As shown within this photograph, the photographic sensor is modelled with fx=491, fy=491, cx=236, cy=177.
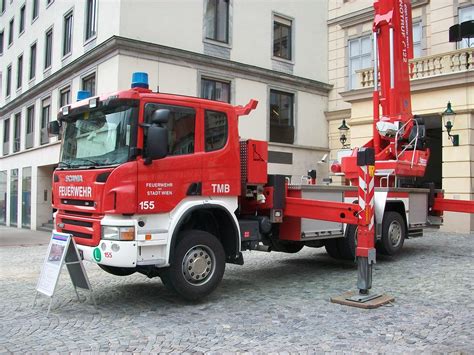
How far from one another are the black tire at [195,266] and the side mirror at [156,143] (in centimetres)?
122

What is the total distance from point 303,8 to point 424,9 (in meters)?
5.40

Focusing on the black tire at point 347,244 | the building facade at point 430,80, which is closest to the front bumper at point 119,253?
the black tire at point 347,244

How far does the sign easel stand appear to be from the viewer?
→ 21.1 feet

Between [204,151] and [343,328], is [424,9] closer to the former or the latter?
[204,151]

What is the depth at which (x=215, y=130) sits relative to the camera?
711cm

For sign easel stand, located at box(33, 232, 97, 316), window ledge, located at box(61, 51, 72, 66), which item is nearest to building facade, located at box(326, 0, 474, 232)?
window ledge, located at box(61, 51, 72, 66)

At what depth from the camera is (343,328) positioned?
5645mm

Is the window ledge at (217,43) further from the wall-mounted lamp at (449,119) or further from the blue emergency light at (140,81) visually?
the blue emergency light at (140,81)

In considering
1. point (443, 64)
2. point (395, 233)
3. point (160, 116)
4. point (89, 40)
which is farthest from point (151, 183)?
point (443, 64)

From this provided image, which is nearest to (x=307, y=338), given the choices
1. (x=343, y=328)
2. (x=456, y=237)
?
(x=343, y=328)

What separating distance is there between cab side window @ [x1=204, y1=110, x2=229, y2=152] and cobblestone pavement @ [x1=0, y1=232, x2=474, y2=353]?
7.30 ft

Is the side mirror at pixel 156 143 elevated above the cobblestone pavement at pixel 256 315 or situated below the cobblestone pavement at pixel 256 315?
above

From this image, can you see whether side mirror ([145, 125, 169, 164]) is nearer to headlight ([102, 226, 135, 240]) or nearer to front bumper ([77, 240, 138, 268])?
headlight ([102, 226, 135, 240])

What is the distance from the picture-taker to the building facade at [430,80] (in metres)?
16.2
